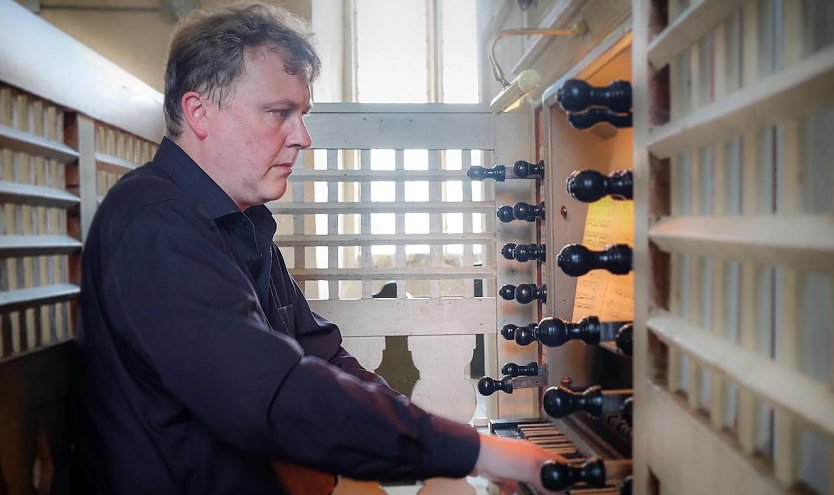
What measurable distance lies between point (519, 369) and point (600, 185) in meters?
0.84

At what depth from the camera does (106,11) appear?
3.24 metres

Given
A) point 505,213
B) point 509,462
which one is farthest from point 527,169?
point 509,462

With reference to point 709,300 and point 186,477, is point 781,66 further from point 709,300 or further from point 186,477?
point 186,477

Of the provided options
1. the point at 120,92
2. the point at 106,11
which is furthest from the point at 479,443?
the point at 106,11

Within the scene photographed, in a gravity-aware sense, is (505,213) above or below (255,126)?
below

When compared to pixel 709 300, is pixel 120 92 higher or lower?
higher

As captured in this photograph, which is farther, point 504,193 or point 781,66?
point 504,193

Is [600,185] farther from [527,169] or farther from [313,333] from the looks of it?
[313,333]

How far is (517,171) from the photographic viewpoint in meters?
1.67

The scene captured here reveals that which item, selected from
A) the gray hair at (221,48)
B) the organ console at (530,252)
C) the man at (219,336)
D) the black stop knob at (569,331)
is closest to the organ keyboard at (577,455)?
the man at (219,336)

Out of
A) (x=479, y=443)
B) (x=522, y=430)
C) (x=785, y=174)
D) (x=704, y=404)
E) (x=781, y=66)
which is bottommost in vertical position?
(x=522, y=430)

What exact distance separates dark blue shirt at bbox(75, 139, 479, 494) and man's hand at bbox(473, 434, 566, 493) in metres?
0.03

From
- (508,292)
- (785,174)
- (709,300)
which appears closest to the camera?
(785,174)

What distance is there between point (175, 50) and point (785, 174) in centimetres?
137
